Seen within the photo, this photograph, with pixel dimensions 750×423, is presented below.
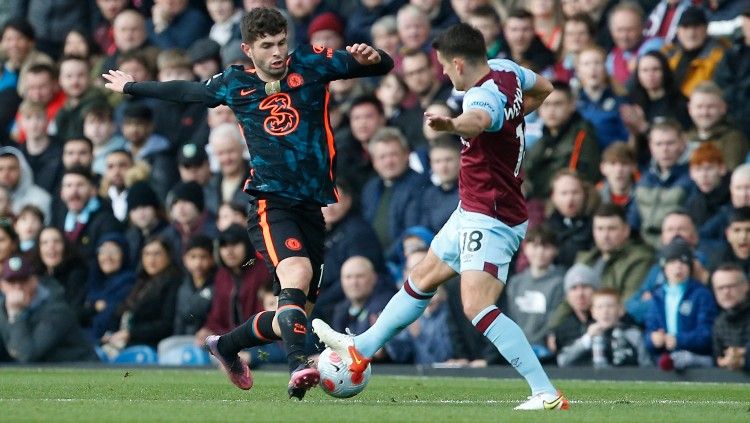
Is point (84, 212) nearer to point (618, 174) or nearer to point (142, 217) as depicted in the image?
point (142, 217)

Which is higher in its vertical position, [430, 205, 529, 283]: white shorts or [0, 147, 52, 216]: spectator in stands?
[430, 205, 529, 283]: white shorts

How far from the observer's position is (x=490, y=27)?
60.0 ft

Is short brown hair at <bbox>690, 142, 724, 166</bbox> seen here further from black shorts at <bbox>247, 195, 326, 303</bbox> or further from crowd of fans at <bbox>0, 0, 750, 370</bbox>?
black shorts at <bbox>247, 195, 326, 303</bbox>

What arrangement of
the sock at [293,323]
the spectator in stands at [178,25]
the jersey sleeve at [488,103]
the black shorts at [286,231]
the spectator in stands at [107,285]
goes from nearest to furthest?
the jersey sleeve at [488,103], the sock at [293,323], the black shorts at [286,231], the spectator in stands at [107,285], the spectator in stands at [178,25]

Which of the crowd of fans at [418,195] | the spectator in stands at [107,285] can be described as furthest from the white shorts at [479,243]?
the spectator in stands at [107,285]

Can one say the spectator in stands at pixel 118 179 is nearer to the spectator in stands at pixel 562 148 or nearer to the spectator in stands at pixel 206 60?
the spectator in stands at pixel 206 60

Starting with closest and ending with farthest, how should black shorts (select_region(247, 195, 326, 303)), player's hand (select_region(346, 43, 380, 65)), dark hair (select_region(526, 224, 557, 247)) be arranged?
black shorts (select_region(247, 195, 326, 303))
player's hand (select_region(346, 43, 380, 65))
dark hair (select_region(526, 224, 557, 247))

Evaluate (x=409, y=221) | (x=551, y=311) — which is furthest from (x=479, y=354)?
(x=409, y=221)

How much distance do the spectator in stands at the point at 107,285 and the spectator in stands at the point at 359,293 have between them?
303cm

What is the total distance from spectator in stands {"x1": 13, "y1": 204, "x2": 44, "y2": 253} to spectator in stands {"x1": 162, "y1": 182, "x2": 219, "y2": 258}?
1611 millimetres

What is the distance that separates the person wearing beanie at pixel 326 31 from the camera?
1980 cm

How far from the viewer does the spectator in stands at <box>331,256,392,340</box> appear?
16.5 metres

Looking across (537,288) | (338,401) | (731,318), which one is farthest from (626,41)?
(338,401)

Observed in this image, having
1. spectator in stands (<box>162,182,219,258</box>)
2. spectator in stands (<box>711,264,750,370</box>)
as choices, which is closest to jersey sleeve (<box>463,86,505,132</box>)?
spectator in stands (<box>711,264,750,370</box>)
